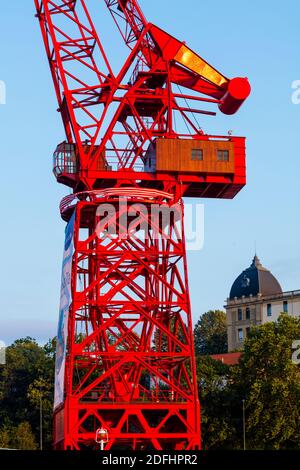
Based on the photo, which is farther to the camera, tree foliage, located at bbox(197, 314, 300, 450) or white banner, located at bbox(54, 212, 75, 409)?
tree foliage, located at bbox(197, 314, 300, 450)

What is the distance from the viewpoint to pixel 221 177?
3329 inches

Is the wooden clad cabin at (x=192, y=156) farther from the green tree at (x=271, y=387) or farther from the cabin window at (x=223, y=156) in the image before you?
the green tree at (x=271, y=387)

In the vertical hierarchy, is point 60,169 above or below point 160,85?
below

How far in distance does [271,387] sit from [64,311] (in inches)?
1574

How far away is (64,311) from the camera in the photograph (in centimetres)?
8281

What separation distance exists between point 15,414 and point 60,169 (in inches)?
2781

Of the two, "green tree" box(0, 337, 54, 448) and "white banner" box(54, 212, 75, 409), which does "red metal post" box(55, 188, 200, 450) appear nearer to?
"white banner" box(54, 212, 75, 409)

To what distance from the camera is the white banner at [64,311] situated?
80.9 m

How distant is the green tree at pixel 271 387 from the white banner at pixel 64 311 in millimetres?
36608

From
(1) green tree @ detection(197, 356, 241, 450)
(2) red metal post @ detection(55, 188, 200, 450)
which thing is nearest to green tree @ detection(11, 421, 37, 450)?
(1) green tree @ detection(197, 356, 241, 450)

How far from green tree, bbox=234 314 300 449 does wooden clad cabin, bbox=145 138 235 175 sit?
124ft

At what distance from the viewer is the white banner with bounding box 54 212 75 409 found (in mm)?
80938
